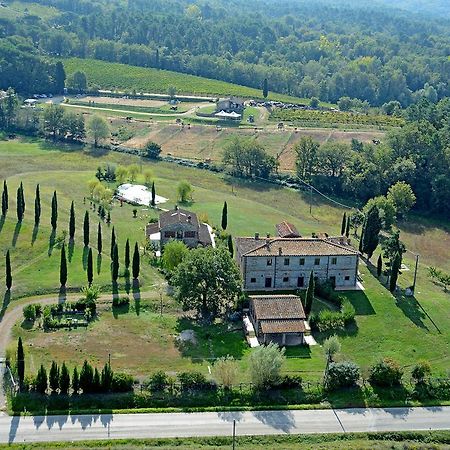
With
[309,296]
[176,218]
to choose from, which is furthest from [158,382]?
[176,218]

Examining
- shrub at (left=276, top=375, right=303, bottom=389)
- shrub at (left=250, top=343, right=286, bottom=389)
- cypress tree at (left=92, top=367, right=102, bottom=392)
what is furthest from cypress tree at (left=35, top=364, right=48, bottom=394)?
shrub at (left=276, top=375, right=303, bottom=389)

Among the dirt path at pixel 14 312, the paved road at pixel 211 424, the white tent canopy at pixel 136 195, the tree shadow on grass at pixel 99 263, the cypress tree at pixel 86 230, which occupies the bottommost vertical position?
the paved road at pixel 211 424

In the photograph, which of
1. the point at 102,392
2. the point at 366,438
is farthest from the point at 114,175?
the point at 366,438

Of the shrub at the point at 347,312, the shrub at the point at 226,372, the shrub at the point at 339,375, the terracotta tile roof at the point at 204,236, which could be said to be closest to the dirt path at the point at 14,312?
the terracotta tile roof at the point at 204,236

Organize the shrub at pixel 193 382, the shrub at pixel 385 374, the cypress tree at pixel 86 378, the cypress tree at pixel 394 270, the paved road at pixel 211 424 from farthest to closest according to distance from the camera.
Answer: the cypress tree at pixel 394 270, the shrub at pixel 385 374, the shrub at pixel 193 382, the cypress tree at pixel 86 378, the paved road at pixel 211 424

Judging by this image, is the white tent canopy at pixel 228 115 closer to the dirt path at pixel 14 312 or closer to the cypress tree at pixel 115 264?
the cypress tree at pixel 115 264
